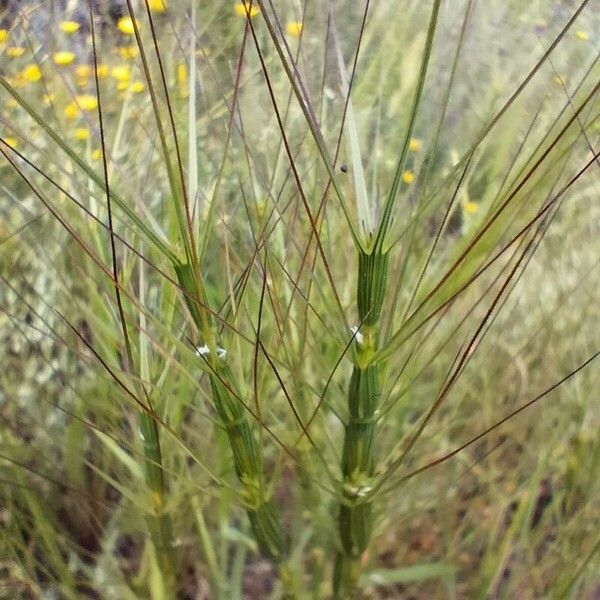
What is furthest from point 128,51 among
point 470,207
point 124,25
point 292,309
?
point 470,207

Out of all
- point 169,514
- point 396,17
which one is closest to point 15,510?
point 169,514

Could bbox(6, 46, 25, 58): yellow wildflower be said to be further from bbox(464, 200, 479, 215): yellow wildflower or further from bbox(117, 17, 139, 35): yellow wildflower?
bbox(464, 200, 479, 215): yellow wildflower

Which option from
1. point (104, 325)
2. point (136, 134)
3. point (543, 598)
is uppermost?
point (136, 134)

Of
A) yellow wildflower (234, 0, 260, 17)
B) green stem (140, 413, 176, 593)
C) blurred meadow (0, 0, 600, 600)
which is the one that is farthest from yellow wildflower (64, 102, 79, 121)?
green stem (140, 413, 176, 593)

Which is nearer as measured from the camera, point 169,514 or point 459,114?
point 169,514

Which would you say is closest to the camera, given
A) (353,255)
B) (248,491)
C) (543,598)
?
(248,491)

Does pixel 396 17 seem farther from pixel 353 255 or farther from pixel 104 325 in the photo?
pixel 104 325
